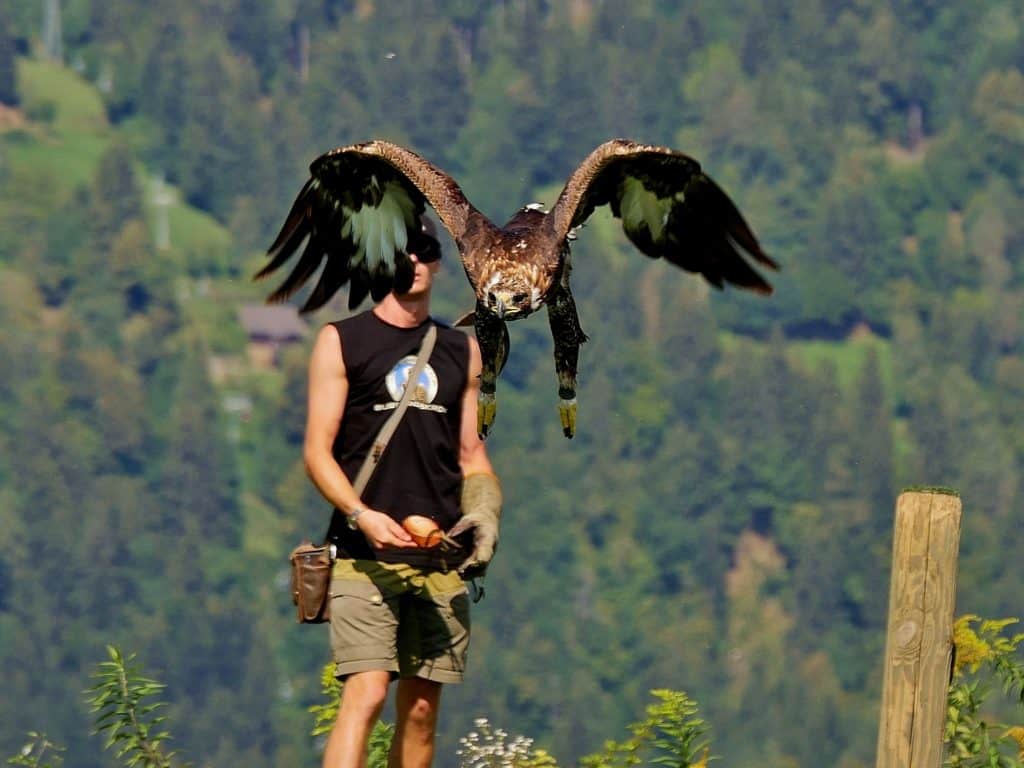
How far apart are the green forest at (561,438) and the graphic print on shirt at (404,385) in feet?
282

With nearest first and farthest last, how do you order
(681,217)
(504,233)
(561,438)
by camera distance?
1. (504,233)
2. (681,217)
3. (561,438)

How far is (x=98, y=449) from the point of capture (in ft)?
513

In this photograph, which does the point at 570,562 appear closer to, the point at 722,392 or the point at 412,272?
the point at 722,392

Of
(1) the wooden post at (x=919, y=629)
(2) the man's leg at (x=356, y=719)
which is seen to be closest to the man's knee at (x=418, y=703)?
(2) the man's leg at (x=356, y=719)

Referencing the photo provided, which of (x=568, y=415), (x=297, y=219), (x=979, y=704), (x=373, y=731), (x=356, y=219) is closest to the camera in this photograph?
(x=979, y=704)

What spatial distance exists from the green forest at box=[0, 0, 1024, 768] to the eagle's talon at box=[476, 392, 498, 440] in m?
85.9

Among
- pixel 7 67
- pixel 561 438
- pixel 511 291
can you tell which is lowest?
pixel 511 291

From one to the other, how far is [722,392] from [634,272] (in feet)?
45.2

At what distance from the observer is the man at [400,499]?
1166cm

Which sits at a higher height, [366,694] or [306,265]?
[306,265]

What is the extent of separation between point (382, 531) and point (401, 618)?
1.71 ft

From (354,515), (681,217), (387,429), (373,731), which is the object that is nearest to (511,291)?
(387,429)

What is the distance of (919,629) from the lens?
10.7m

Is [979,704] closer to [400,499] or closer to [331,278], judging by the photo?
[400,499]
